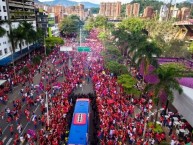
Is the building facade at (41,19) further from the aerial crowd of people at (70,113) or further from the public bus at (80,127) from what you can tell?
the public bus at (80,127)

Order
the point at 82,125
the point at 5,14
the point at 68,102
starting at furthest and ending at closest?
the point at 5,14 < the point at 68,102 < the point at 82,125

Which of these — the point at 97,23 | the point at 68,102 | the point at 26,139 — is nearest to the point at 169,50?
the point at 68,102

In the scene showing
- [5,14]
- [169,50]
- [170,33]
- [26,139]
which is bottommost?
[26,139]

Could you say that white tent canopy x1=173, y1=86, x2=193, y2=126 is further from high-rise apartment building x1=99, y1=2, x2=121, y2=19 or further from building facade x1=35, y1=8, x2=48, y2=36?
high-rise apartment building x1=99, y1=2, x2=121, y2=19

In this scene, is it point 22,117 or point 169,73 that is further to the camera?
point 22,117

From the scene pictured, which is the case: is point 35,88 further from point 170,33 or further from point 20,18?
point 170,33
